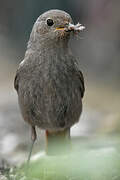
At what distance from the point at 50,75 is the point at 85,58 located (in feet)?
27.0

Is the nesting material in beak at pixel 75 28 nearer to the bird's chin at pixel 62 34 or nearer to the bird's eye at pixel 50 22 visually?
the bird's chin at pixel 62 34

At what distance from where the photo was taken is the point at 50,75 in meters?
7.84

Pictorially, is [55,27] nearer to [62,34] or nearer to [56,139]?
[62,34]

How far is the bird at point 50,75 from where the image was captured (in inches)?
304

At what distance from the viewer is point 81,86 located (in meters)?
8.35

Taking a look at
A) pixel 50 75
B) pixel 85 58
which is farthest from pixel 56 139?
pixel 85 58

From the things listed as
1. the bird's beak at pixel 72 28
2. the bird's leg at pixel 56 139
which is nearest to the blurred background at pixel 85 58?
the bird's leg at pixel 56 139

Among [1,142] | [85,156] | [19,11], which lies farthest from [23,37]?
[85,156]

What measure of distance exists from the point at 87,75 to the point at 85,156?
31.4ft

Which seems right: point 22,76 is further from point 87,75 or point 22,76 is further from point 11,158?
point 87,75

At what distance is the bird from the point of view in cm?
771

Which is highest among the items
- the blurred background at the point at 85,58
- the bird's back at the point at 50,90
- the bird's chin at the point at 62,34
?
the blurred background at the point at 85,58

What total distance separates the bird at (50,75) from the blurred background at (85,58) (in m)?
2.76

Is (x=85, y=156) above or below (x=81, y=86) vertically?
below
